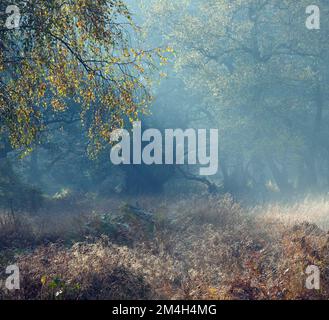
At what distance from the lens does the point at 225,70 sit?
37781mm

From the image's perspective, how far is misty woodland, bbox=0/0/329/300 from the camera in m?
8.27

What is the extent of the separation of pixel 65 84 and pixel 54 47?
26.8 inches

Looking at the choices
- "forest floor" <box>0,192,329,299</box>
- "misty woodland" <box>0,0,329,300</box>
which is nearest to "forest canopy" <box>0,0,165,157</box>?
"misty woodland" <box>0,0,329,300</box>

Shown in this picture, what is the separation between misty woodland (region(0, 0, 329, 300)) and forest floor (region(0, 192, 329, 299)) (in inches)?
1.6

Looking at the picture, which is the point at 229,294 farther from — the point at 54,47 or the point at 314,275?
the point at 54,47

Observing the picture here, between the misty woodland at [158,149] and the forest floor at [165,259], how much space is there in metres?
0.04

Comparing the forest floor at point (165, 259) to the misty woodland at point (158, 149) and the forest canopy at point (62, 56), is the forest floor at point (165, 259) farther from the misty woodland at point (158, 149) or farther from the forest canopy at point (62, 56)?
the forest canopy at point (62, 56)

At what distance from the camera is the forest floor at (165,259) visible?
315 inches

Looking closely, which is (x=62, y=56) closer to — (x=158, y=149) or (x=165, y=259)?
(x=165, y=259)

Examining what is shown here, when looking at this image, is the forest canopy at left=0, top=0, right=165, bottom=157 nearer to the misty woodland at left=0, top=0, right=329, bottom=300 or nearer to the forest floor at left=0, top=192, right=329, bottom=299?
the misty woodland at left=0, top=0, right=329, bottom=300

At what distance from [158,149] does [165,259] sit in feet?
57.7

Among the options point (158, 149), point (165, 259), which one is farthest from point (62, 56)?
point (158, 149)

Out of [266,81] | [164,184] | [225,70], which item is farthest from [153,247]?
[225,70]

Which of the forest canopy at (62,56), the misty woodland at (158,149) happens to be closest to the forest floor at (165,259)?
the misty woodland at (158,149)
